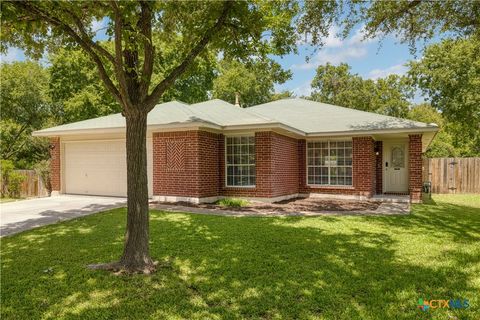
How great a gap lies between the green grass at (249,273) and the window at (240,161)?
488cm

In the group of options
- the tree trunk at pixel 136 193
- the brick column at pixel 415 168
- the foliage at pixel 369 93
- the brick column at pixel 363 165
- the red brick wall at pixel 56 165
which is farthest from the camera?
the foliage at pixel 369 93

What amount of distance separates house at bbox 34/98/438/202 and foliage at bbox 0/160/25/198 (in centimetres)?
243

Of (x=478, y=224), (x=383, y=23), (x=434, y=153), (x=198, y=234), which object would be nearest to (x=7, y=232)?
(x=198, y=234)

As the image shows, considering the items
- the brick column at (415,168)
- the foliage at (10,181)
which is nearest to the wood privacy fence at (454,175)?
the brick column at (415,168)

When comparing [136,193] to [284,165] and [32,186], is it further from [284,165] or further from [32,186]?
[32,186]

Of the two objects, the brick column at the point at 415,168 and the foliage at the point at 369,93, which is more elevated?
the foliage at the point at 369,93

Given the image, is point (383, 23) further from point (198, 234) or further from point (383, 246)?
point (198, 234)

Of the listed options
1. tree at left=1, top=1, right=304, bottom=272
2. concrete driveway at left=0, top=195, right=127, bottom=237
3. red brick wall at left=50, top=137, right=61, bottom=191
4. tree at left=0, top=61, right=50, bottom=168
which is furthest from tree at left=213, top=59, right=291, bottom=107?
tree at left=1, top=1, right=304, bottom=272

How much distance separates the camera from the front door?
53.2 feet

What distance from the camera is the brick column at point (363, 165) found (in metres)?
14.1

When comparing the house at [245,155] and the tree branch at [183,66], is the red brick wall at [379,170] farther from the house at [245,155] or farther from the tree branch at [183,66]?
the tree branch at [183,66]

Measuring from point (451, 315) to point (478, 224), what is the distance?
6641 millimetres

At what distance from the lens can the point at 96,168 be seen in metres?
15.1

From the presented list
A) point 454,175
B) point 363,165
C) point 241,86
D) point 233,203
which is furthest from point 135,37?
point 241,86
